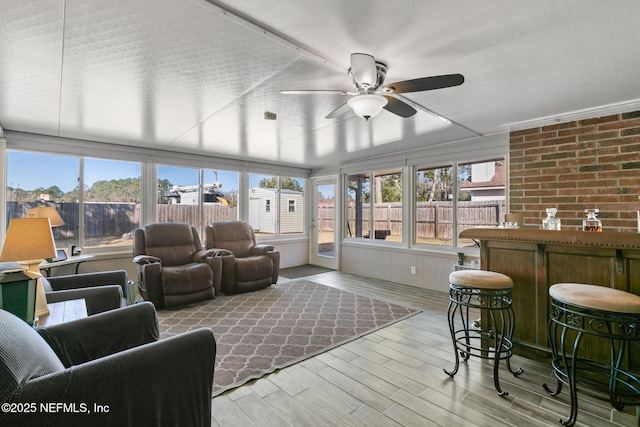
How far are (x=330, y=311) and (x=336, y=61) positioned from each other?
276cm

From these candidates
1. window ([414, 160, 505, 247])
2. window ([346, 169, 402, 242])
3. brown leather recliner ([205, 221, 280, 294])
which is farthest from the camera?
window ([346, 169, 402, 242])

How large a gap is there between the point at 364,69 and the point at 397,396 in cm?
214

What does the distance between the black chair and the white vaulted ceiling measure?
5.22 ft

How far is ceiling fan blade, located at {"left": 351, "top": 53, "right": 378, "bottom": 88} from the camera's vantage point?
1.70 meters

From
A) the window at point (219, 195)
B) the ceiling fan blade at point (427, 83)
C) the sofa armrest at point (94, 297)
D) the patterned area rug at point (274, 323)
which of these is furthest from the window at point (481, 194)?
the sofa armrest at point (94, 297)

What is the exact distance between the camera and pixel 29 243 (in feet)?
5.21

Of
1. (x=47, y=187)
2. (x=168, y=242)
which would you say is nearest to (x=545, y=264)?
(x=168, y=242)

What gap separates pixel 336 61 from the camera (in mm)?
1960

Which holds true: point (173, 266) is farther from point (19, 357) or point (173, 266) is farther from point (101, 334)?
point (19, 357)

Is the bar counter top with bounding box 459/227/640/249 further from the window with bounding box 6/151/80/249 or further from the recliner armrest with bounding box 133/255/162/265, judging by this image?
the window with bounding box 6/151/80/249

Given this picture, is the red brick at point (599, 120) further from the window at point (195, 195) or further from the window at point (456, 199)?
the window at point (195, 195)

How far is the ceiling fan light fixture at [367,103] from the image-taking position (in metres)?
1.95

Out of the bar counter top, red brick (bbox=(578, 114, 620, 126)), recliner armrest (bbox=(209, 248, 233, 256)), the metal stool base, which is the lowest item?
Result: the metal stool base

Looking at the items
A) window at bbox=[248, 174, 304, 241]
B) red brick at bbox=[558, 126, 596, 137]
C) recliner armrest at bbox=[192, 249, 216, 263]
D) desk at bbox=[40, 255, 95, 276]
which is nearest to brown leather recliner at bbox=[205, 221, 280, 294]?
recliner armrest at bbox=[192, 249, 216, 263]
